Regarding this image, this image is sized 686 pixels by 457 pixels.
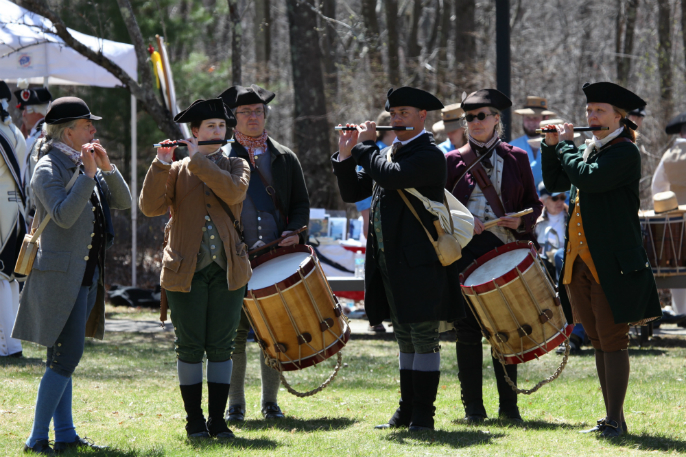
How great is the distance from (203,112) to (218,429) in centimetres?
181

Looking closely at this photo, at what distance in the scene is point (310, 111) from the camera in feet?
43.4

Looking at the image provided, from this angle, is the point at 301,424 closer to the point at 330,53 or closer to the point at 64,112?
the point at 64,112

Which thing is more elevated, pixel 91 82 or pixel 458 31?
pixel 458 31

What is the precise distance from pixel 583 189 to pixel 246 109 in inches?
85.4

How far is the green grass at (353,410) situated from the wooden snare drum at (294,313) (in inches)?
19.3

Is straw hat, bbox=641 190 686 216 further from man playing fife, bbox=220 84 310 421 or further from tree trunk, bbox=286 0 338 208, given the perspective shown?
tree trunk, bbox=286 0 338 208

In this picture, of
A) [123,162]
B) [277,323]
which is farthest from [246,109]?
[123,162]

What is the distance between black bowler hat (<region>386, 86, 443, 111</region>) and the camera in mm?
5102

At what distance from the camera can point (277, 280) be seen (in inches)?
199

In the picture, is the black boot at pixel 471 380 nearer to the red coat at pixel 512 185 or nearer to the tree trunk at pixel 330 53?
the red coat at pixel 512 185

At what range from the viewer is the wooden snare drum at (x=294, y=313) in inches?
200

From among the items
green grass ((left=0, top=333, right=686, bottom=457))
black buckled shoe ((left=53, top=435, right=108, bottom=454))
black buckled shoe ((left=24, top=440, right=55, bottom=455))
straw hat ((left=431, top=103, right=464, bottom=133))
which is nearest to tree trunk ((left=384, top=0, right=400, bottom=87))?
straw hat ((left=431, top=103, right=464, bottom=133))

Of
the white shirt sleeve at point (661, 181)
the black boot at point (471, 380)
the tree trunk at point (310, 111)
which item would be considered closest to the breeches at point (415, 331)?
the black boot at point (471, 380)

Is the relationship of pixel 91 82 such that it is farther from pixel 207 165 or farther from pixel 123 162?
pixel 207 165
